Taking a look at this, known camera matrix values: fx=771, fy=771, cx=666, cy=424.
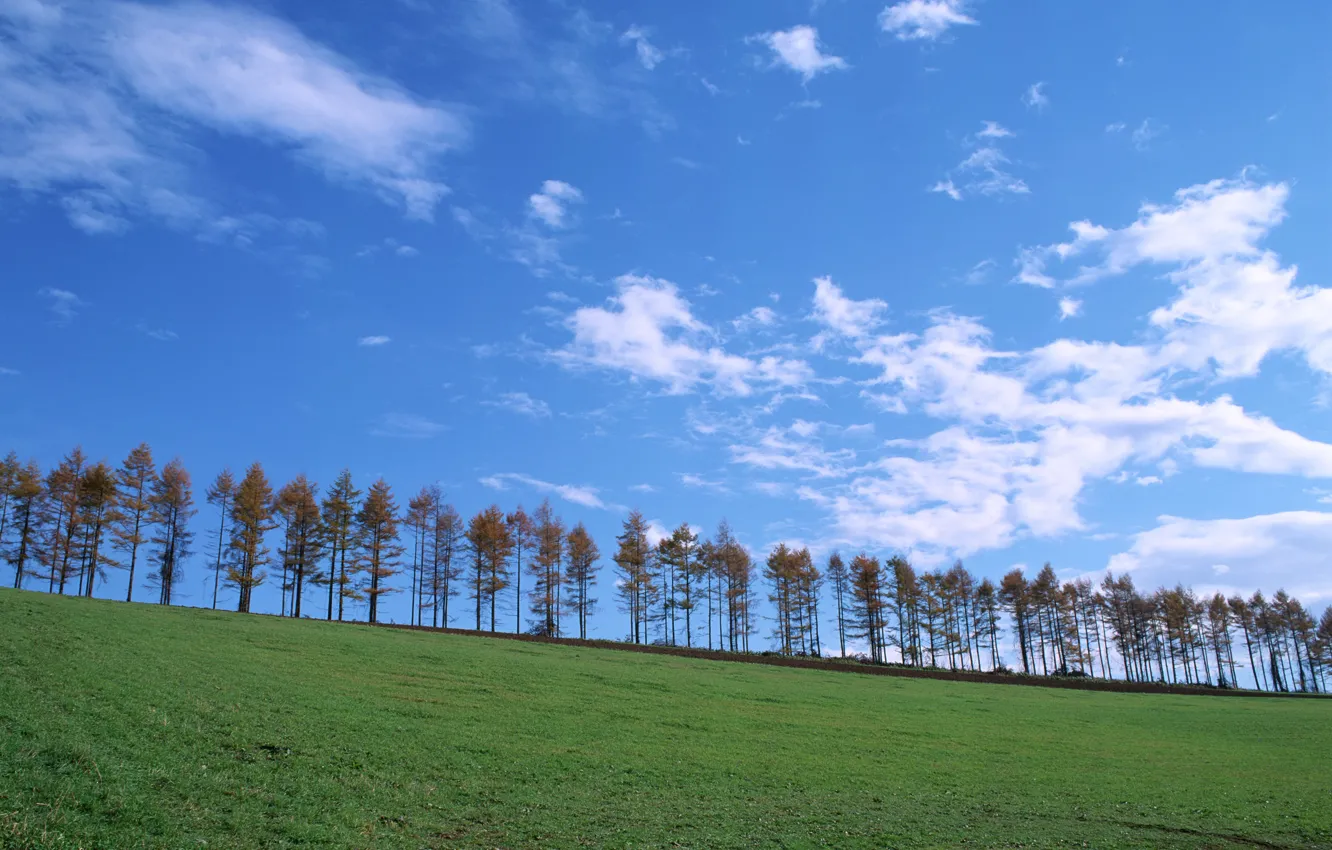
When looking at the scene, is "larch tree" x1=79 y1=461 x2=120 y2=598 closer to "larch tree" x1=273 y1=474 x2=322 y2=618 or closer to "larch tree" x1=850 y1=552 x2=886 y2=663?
"larch tree" x1=273 y1=474 x2=322 y2=618

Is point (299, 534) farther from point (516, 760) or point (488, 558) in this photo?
point (516, 760)

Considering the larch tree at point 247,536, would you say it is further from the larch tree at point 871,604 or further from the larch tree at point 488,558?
the larch tree at point 871,604

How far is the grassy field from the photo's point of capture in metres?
15.3

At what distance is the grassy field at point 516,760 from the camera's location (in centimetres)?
1528

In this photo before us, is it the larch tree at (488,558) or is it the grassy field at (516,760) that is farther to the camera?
the larch tree at (488,558)

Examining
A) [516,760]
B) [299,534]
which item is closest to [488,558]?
[299,534]

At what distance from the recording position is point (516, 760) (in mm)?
22672

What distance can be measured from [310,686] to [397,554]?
45628mm

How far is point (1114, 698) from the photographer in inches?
2579

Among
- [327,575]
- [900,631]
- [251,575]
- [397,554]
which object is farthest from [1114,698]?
[251,575]

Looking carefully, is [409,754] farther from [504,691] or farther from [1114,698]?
[1114,698]

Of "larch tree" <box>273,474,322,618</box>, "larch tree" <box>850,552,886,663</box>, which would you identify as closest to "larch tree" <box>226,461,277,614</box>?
"larch tree" <box>273,474,322,618</box>

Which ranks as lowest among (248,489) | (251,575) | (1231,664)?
(1231,664)

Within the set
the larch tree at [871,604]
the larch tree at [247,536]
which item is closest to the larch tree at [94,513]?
the larch tree at [247,536]
